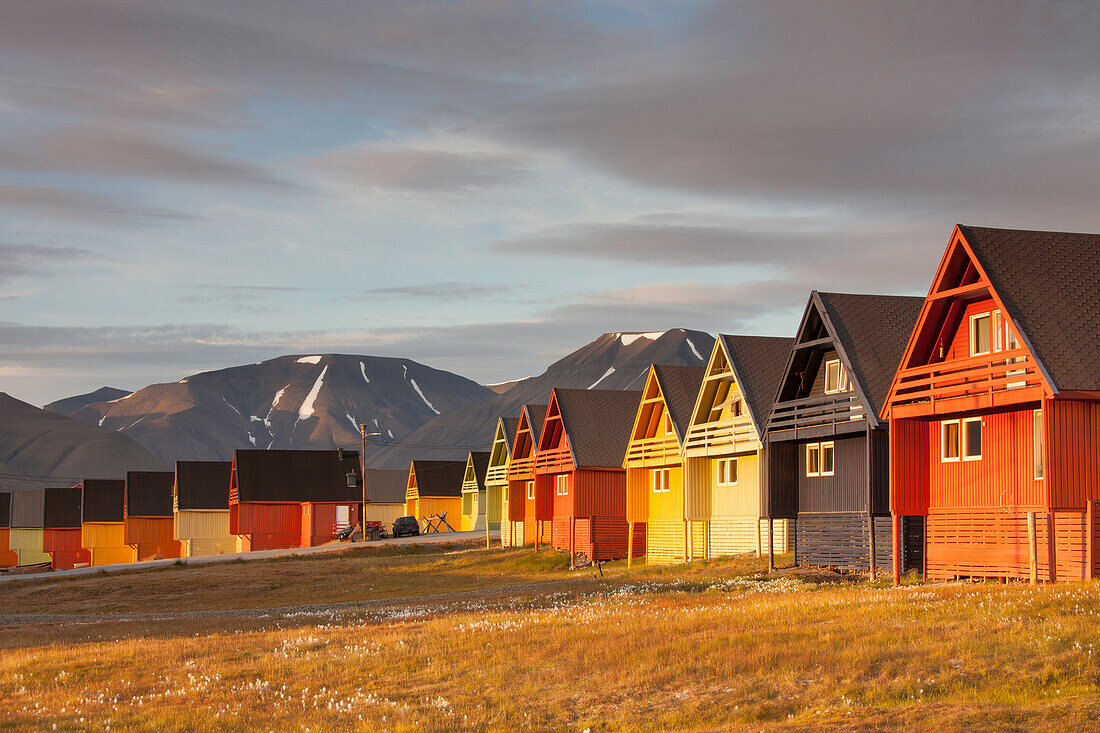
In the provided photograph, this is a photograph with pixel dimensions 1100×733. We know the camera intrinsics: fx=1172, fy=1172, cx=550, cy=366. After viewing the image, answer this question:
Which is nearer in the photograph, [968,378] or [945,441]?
[968,378]

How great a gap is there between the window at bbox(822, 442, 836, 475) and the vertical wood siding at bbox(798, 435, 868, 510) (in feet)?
0.95

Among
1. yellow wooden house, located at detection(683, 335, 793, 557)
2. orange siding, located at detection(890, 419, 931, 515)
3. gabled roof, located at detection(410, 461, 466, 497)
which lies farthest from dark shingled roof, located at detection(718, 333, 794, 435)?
Answer: gabled roof, located at detection(410, 461, 466, 497)

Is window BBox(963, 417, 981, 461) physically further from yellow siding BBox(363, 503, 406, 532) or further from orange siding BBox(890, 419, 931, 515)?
yellow siding BBox(363, 503, 406, 532)

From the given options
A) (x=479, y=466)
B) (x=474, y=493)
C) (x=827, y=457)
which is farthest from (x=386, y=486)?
(x=827, y=457)

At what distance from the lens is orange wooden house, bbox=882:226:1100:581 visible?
2622 centimetres

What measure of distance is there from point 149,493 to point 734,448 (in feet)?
236

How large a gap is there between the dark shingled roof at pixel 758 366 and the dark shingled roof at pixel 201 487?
6147 cm

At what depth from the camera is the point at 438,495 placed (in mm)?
98875

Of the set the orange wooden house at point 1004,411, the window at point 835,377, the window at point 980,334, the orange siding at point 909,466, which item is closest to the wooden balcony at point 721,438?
the window at point 835,377

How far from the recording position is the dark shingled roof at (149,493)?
100188mm

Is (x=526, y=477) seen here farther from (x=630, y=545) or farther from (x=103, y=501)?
(x=103, y=501)

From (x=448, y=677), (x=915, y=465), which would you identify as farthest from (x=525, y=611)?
(x=915, y=465)

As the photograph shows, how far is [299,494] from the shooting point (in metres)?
94.5

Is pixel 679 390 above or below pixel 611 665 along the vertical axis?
above
